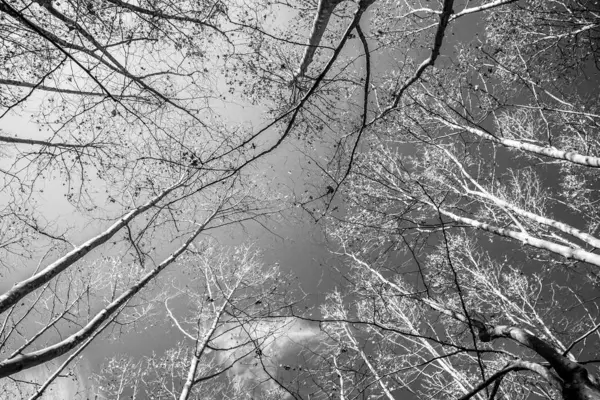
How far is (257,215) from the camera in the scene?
5359mm

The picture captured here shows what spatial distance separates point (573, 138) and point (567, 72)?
333 cm

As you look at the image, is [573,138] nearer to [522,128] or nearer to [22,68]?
[522,128]

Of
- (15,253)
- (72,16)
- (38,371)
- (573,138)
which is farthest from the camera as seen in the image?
(38,371)

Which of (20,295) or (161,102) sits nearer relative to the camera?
(20,295)

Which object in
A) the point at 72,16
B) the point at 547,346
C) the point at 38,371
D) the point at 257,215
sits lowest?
the point at 547,346

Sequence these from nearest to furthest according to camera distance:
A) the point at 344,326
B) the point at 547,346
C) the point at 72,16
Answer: the point at 547,346 < the point at 72,16 < the point at 344,326

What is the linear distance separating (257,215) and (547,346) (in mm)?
4213

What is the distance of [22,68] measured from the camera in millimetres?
3541

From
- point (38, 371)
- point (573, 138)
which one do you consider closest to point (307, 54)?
point (573, 138)

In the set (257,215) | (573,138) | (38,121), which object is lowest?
(573,138)

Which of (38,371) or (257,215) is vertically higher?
(38,371)

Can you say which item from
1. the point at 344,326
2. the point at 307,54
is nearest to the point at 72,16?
the point at 307,54

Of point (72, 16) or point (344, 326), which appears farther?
point (344, 326)

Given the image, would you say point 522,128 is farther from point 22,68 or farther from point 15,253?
point 15,253
